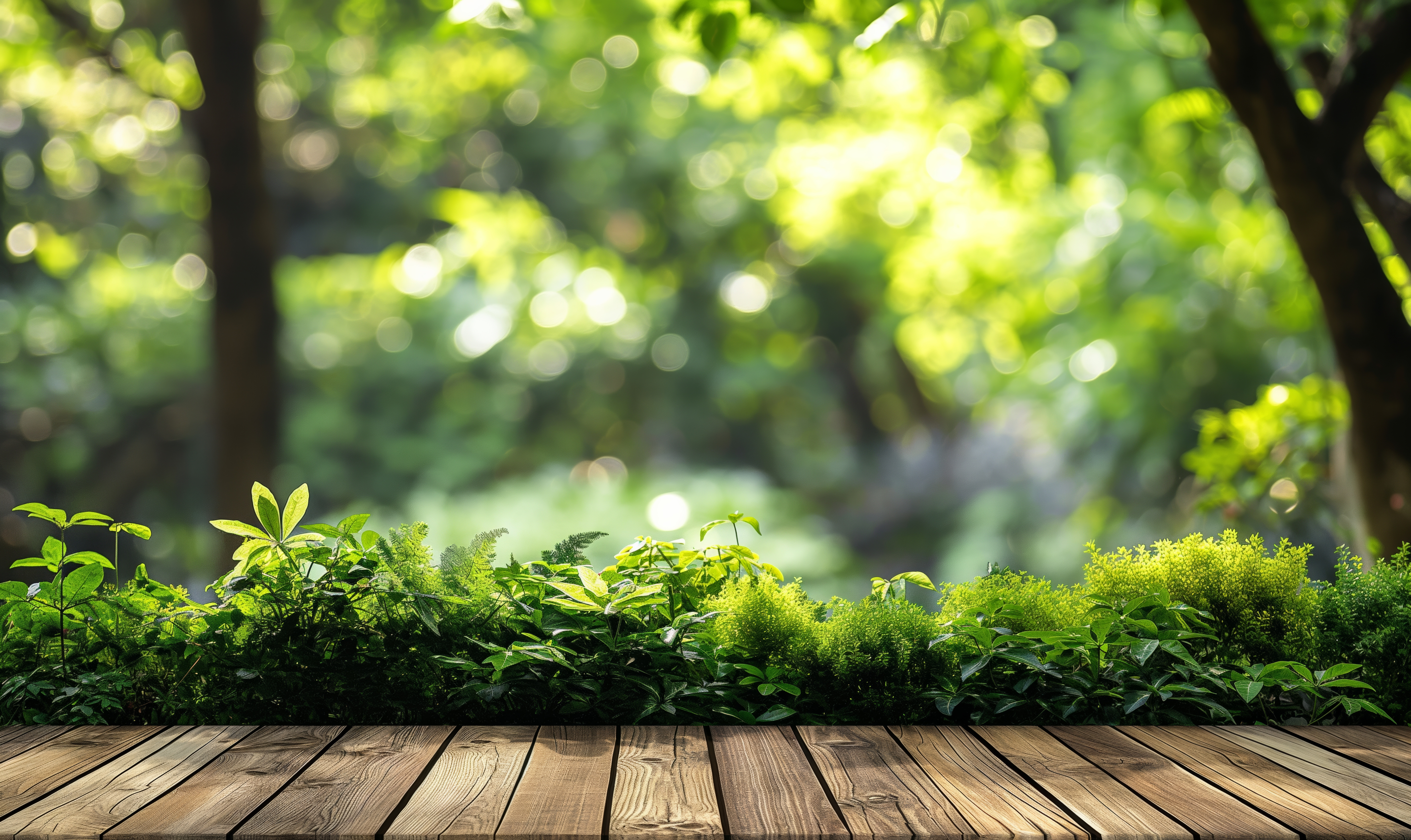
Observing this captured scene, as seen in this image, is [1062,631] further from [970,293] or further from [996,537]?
[996,537]

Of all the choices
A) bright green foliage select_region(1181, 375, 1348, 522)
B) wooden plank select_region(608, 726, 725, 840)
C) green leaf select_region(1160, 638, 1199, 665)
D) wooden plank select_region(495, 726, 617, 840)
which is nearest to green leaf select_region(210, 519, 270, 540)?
wooden plank select_region(495, 726, 617, 840)

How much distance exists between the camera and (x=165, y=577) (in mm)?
11359

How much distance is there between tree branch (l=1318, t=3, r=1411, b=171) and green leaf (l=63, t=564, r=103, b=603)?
359 cm

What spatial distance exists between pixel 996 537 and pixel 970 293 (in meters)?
2.52

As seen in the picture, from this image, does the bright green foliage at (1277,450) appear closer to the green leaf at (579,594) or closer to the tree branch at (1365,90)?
the tree branch at (1365,90)

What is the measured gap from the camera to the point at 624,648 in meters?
2.16

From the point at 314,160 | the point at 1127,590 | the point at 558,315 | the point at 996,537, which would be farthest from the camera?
the point at 314,160

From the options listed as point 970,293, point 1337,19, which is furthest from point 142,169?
point 1337,19

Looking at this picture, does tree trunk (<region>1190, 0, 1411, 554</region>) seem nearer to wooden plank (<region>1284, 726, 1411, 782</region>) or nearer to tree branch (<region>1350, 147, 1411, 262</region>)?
tree branch (<region>1350, 147, 1411, 262</region>)

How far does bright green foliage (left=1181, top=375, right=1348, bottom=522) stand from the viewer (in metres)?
4.39

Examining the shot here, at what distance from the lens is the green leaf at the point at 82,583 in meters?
2.25

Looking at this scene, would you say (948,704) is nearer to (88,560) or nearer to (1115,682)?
(1115,682)

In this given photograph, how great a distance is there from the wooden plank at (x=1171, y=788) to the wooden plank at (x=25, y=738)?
1913 mm

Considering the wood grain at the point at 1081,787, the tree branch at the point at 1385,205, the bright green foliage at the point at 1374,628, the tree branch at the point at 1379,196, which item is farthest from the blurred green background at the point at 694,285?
the wood grain at the point at 1081,787
